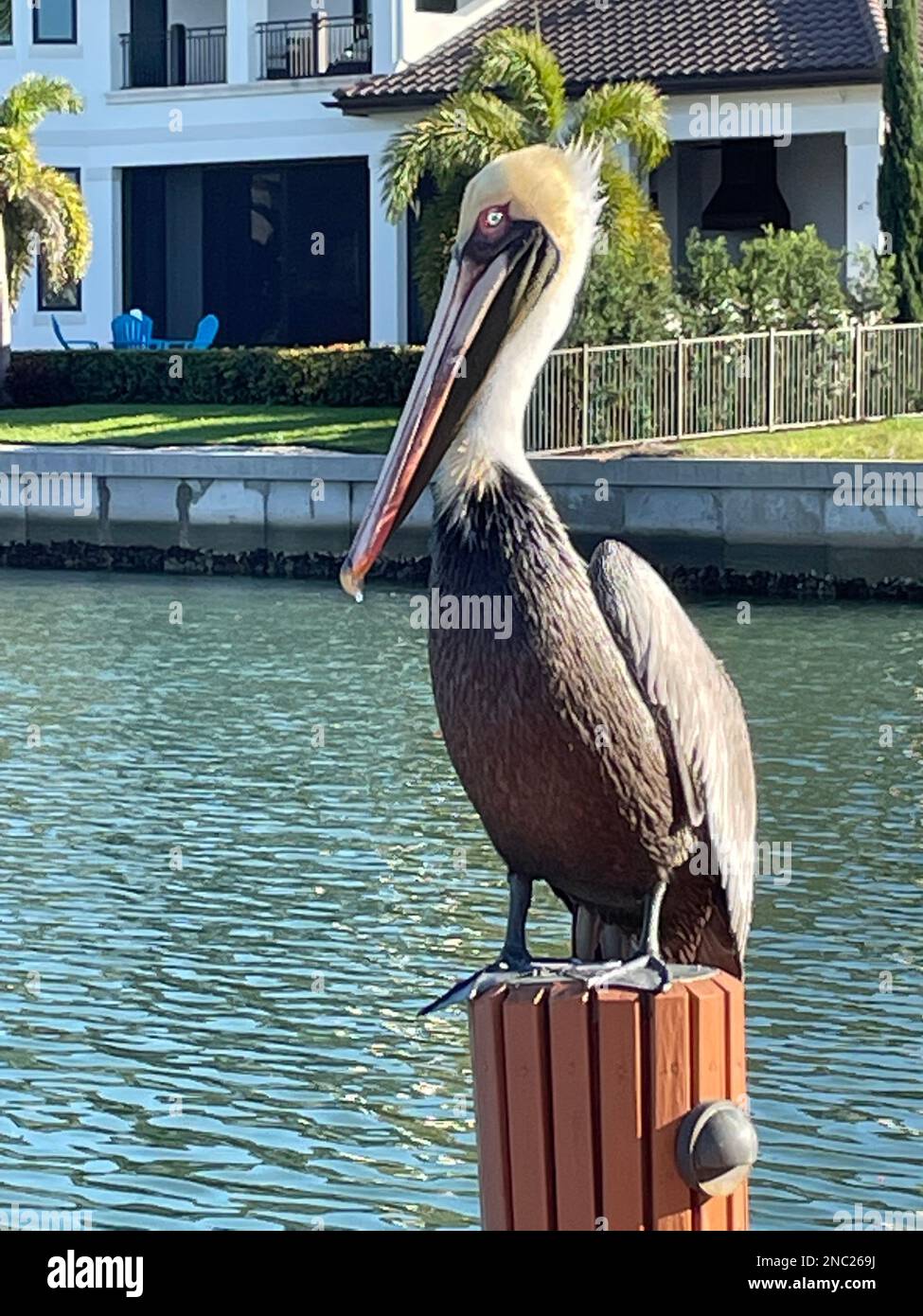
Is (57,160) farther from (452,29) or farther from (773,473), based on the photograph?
(773,473)

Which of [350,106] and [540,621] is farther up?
[350,106]

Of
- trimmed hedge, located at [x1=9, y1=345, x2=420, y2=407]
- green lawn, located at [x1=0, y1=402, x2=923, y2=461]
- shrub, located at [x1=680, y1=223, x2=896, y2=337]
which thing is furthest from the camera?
trimmed hedge, located at [x1=9, y1=345, x2=420, y2=407]

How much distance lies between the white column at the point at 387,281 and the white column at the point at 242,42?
2.78 m

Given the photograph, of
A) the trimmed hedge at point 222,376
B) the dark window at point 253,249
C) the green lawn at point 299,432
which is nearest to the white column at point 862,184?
the trimmed hedge at point 222,376

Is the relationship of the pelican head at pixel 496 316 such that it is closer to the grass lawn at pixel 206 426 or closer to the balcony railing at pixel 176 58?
the grass lawn at pixel 206 426

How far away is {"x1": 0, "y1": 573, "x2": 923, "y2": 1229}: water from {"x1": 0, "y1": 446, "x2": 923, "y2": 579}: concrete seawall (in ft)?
7.10

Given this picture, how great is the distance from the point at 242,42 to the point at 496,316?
3251 cm

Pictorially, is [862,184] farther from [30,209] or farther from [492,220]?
[492,220]

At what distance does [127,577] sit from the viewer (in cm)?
2356

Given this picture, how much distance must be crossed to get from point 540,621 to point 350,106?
3039 cm

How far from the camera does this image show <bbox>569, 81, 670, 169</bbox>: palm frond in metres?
27.2

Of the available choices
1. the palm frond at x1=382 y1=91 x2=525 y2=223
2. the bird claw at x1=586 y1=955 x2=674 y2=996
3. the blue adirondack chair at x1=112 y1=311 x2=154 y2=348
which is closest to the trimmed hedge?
the palm frond at x1=382 y1=91 x2=525 y2=223

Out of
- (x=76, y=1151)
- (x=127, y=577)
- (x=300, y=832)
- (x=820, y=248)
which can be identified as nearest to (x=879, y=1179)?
(x=76, y=1151)

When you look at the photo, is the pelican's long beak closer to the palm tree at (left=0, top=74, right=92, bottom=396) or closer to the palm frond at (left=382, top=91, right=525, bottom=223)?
the palm frond at (left=382, top=91, right=525, bottom=223)
